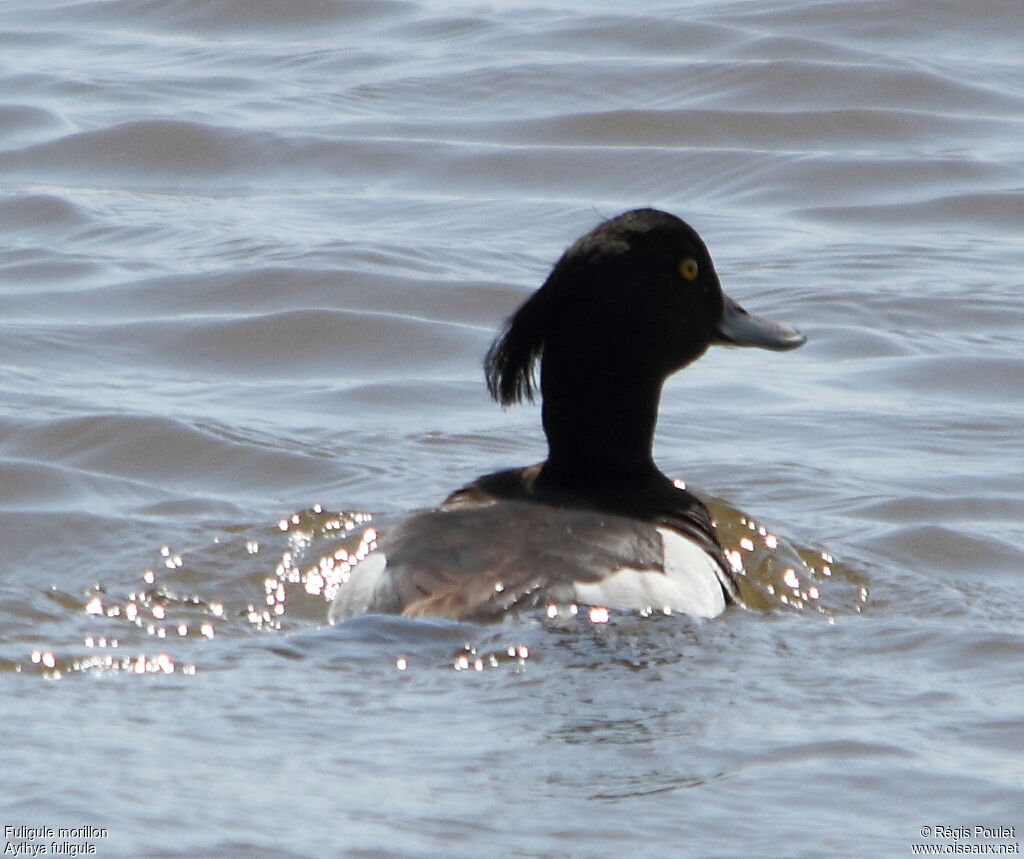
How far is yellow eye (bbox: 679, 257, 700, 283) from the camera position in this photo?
671 cm

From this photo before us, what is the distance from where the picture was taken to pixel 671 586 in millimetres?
5727

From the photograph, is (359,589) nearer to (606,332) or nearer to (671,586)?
(671,586)

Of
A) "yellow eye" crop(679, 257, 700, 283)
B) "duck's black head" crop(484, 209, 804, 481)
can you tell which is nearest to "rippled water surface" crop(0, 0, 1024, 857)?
"duck's black head" crop(484, 209, 804, 481)

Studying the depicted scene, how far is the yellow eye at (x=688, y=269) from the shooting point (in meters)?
6.71

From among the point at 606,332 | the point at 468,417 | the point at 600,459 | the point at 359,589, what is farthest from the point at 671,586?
the point at 468,417

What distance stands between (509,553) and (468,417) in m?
2.98

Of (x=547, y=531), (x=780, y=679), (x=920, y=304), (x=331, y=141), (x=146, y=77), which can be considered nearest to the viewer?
(x=780, y=679)

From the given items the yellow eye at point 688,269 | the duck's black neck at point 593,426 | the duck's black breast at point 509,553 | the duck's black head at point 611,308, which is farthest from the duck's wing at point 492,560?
the yellow eye at point 688,269

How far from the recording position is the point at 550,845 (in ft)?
13.9

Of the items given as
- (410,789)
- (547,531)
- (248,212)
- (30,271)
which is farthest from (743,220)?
(410,789)

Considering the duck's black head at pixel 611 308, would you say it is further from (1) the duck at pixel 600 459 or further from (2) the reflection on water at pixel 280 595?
(2) the reflection on water at pixel 280 595

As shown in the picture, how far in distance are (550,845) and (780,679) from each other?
129cm

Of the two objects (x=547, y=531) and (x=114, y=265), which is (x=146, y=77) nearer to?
(x=114, y=265)

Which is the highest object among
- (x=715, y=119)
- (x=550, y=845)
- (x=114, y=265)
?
(x=715, y=119)
